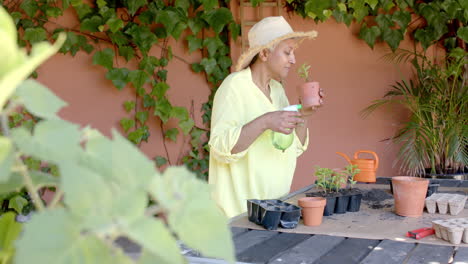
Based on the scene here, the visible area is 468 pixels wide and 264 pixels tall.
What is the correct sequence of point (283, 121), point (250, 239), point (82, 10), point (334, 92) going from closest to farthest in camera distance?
point (250, 239), point (283, 121), point (82, 10), point (334, 92)

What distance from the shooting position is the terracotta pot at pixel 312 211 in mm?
1484

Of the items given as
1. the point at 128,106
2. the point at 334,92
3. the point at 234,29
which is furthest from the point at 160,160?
the point at 334,92

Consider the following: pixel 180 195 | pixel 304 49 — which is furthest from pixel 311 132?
pixel 180 195

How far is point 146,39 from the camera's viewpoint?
3.49m

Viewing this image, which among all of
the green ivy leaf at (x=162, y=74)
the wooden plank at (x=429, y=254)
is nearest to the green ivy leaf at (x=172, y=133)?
the green ivy leaf at (x=162, y=74)

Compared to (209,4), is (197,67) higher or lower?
lower

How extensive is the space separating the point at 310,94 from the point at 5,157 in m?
1.64

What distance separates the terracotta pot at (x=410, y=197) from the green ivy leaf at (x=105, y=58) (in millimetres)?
2300

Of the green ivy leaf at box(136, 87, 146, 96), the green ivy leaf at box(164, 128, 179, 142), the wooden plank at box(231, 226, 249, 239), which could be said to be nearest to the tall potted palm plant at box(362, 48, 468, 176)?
the green ivy leaf at box(164, 128, 179, 142)

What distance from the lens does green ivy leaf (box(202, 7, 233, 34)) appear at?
3643 mm

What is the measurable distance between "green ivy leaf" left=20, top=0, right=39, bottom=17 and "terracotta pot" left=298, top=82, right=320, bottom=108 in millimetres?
2040

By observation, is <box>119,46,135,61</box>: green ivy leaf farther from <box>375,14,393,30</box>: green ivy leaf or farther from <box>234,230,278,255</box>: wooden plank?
<box>234,230,278,255</box>: wooden plank

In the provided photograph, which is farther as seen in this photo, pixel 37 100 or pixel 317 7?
pixel 317 7

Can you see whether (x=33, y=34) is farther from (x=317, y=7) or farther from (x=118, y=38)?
(x=317, y=7)
